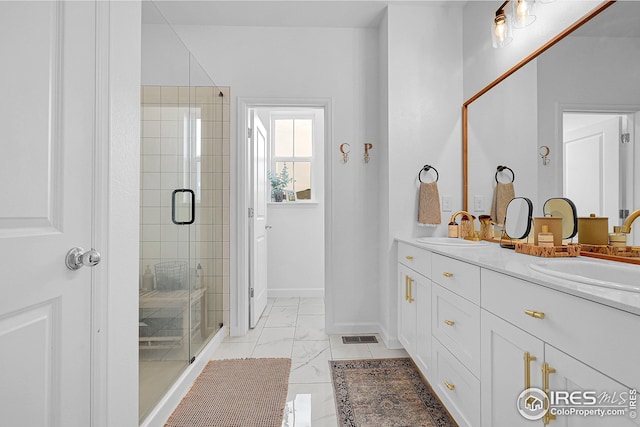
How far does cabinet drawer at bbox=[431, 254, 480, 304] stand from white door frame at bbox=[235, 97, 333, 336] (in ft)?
3.92

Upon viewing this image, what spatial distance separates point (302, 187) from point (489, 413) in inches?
127

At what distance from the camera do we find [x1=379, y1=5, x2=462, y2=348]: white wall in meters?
2.50

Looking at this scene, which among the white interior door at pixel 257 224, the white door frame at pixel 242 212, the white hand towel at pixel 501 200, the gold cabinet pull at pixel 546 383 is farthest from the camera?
the white interior door at pixel 257 224

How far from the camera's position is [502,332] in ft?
3.57

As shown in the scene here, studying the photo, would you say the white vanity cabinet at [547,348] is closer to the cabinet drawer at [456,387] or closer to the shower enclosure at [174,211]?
the cabinet drawer at [456,387]

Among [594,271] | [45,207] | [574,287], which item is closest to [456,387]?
[594,271]

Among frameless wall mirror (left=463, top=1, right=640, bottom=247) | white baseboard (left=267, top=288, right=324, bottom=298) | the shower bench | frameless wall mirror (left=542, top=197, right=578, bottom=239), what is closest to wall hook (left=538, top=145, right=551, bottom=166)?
frameless wall mirror (left=463, top=1, right=640, bottom=247)

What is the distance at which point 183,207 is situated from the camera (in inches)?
76.4

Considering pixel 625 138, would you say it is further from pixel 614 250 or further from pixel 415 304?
pixel 415 304

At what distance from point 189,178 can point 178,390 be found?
1.24m

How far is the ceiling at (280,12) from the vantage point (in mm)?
2455

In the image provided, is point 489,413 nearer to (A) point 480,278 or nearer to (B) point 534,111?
(A) point 480,278

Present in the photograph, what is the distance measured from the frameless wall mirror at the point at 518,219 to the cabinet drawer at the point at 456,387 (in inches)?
28.5

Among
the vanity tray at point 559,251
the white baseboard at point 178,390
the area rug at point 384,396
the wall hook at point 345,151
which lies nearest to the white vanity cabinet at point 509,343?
the area rug at point 384,396
